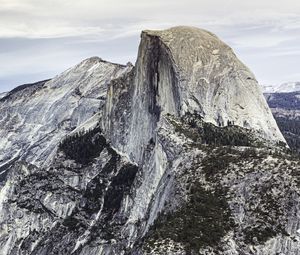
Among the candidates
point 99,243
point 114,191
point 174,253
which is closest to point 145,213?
point 99,243

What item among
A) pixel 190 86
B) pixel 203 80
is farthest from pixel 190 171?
→ pixel 203 80

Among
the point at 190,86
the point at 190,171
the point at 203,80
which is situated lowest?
the point at 190,171

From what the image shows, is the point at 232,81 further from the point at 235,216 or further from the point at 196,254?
the point at 196,254

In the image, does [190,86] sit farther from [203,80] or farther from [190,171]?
[190,171]

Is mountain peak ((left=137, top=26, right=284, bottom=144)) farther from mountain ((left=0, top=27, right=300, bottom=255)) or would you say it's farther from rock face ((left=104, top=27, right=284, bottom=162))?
mountain ((left=0, top=27, right=300, bottom=255))

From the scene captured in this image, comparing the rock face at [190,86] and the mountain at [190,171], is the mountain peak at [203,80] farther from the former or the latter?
the mountain at [190,171]

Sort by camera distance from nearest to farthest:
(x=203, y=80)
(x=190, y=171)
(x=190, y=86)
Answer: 1. (x=190, y=171)
2. (x=190, y=86)
3. (x=203, y=80)

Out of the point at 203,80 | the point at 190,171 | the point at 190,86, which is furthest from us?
the point at 203,80

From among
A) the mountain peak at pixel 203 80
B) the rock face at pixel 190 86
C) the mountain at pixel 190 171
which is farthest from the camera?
the rock face at pixel 190 86

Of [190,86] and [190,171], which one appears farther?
[190,86]

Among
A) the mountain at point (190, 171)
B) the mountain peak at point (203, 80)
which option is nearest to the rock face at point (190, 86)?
the mountain peak at point (203, 80)

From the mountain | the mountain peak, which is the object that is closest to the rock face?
the mountain peak
